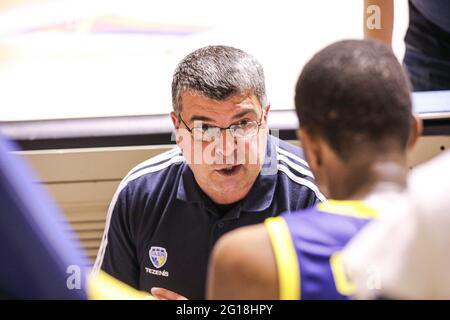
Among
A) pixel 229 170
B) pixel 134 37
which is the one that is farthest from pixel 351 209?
pixel 134 37

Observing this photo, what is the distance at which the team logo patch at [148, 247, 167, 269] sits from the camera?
1.92 meters

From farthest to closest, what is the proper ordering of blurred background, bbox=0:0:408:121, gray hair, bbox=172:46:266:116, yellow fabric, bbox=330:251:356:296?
blurred background, bbox=0:0:408:121 < gray hair, bbox=172:46:266:116 < yellow fabric, bbox=330:251:356:296

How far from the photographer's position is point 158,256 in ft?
6.32

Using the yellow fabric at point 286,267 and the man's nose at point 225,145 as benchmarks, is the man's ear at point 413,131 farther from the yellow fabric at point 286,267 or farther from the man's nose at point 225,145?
the man's nose at point 225,145

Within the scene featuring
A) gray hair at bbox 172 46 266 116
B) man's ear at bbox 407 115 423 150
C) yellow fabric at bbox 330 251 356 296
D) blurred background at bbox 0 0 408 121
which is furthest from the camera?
blurred background at bbox 0 0 408 121

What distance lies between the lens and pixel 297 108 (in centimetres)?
117

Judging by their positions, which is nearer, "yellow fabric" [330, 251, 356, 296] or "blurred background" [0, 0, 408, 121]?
"yellow fabric" [330, 251, 356, 296]

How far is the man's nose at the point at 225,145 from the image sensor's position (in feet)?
6.27

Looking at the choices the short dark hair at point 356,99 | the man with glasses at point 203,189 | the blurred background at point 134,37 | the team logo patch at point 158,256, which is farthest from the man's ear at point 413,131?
the blurred background at point 134,37

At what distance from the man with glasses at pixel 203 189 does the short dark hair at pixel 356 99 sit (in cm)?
79

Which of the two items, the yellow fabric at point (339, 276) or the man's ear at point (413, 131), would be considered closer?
the yellow fabric at point (339, 276)

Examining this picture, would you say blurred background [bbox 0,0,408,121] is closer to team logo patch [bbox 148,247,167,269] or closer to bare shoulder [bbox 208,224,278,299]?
team logo patch [bbox 148,247,167,269]

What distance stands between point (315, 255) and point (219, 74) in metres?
0.94

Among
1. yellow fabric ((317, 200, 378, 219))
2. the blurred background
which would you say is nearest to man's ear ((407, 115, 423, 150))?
yellow fabric ((317, 200, 378, 219))
